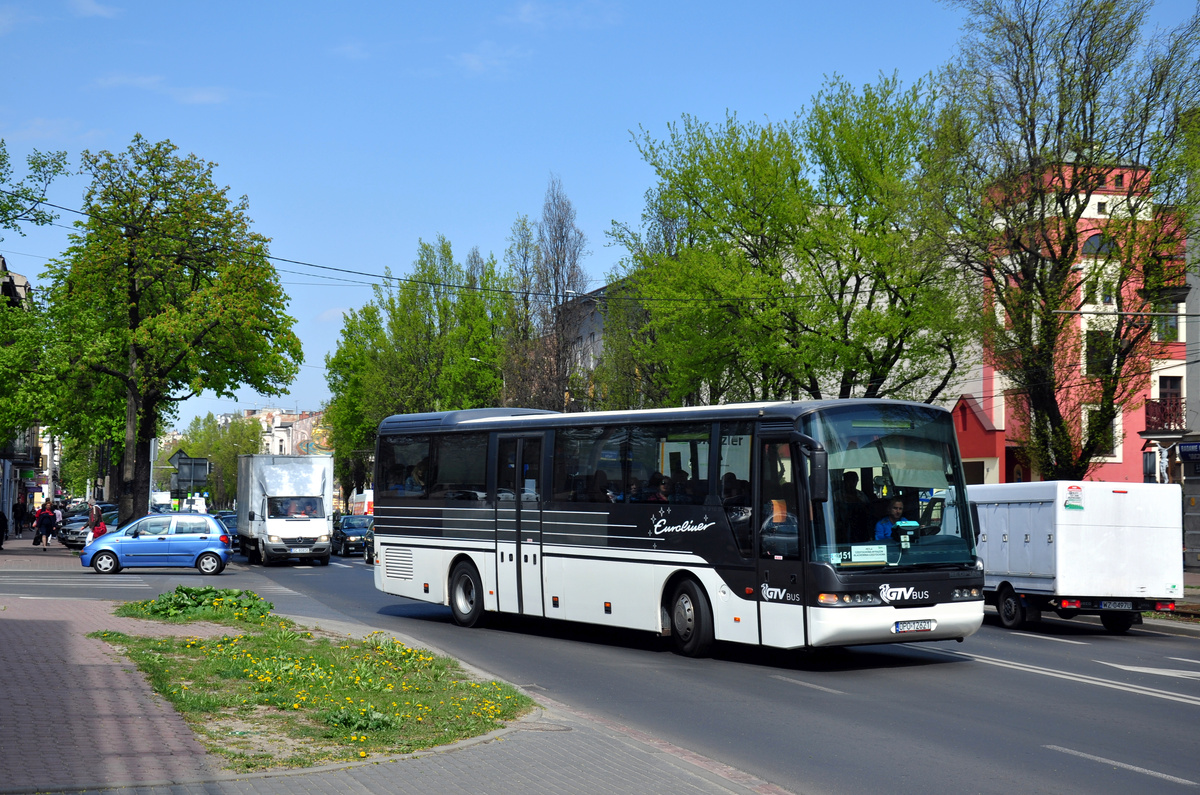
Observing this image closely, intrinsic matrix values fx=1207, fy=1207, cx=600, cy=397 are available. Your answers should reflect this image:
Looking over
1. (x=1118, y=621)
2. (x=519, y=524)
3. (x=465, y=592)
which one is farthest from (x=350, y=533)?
(x=1118, y=621)

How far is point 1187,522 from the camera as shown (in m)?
28.6

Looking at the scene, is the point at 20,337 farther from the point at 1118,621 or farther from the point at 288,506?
the point at 1118,621

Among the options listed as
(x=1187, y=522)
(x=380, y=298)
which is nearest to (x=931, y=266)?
(x=1187, y=522)

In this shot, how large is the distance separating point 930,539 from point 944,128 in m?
18.2

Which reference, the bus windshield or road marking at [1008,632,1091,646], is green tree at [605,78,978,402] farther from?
the bus windshield

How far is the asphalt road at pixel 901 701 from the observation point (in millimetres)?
8414

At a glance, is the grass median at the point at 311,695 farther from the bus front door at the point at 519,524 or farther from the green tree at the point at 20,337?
the green tree at the point at 20,337

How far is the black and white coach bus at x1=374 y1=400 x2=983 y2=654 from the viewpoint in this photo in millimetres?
13352

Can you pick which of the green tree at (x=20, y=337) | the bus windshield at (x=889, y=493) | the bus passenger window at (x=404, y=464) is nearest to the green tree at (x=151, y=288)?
the green tree at (x=20, y=337)

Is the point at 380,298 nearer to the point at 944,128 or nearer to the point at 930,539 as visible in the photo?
the point at 944,128

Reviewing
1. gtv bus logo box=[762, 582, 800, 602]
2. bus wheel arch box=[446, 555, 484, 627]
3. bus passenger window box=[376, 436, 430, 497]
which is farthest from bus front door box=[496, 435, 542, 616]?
gtv bus logo box=[762, 582, 800, 602]

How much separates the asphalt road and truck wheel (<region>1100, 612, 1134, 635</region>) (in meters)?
0.39

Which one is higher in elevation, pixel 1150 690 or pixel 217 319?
pixel 217 319

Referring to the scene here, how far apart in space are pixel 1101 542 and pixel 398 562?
1155cm
